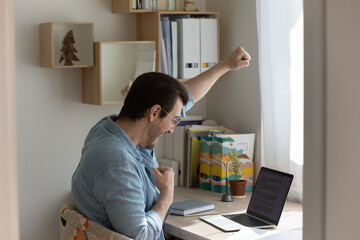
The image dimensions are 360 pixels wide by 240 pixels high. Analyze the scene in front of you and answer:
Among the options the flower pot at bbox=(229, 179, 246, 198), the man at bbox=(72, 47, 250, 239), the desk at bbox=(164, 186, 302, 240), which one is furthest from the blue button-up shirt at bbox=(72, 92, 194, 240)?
the flower pot at bbox=(229, 179, 246, 198)

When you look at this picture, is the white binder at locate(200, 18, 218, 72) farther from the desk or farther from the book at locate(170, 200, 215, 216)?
the book at locate(170, 200, 215, 216)

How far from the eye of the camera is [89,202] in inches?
67.1

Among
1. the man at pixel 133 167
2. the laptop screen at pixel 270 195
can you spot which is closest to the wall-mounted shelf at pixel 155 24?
the laptop screen at pixel 270 195

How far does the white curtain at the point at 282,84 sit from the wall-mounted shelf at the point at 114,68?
66 cm

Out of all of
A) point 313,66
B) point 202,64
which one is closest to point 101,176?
point 313,66

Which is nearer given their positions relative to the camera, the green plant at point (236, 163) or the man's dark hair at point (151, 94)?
the man's dark hair at point (151, 94)

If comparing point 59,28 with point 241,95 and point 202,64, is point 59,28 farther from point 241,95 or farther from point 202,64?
point 241,95

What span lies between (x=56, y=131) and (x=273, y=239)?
1442mm

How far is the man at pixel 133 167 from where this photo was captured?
1.63 m

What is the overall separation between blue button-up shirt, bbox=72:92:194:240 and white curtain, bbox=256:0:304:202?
1.17 metres

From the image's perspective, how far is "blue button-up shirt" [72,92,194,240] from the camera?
162cm

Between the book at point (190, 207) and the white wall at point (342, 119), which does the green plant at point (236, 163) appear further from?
the white wall at point (342, 119)

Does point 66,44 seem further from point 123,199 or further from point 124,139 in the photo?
point 123,199

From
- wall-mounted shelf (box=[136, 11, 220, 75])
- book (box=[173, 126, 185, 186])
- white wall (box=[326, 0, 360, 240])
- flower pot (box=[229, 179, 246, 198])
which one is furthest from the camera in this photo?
book (box=[173, 126, 185, 186])
